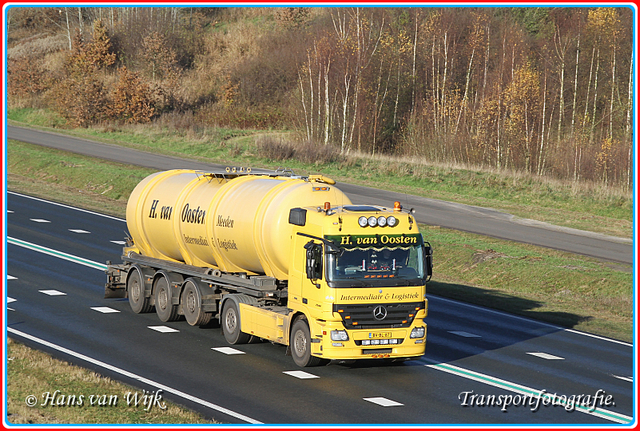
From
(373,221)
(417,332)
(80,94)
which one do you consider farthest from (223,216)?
(80,94)

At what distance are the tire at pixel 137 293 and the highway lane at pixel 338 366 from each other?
8.6 inches

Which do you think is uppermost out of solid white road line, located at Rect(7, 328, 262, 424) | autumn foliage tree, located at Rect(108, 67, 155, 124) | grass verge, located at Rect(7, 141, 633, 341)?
autumn foliage tree, located at Rect(108, 67, 155, 124)

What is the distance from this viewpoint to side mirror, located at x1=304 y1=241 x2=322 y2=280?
1529 centimetres

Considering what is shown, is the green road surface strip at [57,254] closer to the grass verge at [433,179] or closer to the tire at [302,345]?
the tire at [302,345]

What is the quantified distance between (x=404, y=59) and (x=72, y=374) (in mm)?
53324

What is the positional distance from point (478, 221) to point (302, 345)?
22.3m

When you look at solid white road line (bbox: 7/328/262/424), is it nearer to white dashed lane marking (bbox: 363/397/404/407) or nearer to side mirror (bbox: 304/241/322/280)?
white dashed lane marking (bbox: 363/397/404/407)

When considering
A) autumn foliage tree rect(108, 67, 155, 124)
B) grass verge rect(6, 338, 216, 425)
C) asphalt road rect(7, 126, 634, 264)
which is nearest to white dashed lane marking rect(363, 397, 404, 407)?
grass verge rect(6, 338, 216, 425)

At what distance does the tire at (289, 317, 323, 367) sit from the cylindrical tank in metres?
1.26

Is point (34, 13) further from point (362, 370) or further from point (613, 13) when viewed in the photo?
point (362, 370)

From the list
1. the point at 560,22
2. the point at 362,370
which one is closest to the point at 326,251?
the point at 362,370

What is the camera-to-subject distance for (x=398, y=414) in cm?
1284

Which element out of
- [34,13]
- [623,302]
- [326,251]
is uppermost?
[34,13]

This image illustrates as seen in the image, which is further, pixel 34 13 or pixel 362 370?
pixel 34 13
